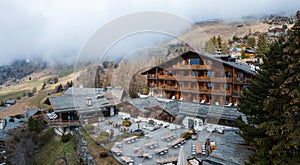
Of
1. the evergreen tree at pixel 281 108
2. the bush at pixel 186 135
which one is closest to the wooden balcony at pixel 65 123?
the bush at pixel 186 135

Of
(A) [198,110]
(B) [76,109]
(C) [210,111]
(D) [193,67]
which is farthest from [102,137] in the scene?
(D) [193,67]

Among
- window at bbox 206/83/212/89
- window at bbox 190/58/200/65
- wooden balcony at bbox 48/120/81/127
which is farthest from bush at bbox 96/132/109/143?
window at bbox 190/58/200/65

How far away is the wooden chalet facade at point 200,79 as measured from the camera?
25578 mm

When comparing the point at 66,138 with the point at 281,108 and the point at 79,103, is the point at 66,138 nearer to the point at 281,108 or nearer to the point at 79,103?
the point at 79,103

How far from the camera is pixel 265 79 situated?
11.4m

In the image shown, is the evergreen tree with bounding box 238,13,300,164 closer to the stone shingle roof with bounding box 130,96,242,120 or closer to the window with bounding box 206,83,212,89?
the stone shingle roof with bounding box 130,96,242,120

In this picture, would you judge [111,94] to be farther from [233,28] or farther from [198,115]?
[233,28]

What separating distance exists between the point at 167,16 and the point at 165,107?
8.88 meters

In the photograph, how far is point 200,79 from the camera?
2789cm

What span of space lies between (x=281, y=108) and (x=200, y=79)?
17844mm

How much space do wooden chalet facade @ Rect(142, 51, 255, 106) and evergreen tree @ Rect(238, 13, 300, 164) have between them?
13786 mm

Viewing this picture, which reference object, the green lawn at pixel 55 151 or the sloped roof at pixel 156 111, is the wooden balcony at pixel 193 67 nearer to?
the sloped roof at pixel 156 111

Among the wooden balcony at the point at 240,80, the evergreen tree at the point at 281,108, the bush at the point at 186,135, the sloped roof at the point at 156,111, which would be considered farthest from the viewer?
the wooden balcony at the point at 240,80

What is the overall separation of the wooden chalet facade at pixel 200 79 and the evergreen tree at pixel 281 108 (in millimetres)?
13786
